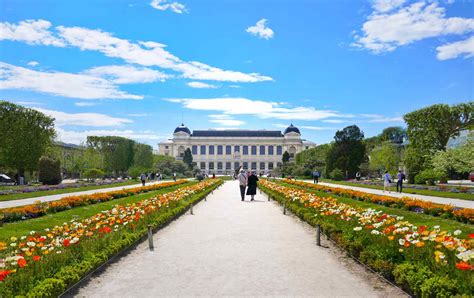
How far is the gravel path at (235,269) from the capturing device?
6863 millimetres

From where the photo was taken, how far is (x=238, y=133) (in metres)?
157

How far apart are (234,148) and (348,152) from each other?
96.4 metres

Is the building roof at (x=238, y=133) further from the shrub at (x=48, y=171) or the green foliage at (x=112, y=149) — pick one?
the shrub at (x=48, y=171)

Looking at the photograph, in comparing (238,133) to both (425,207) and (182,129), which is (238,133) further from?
(425,207)

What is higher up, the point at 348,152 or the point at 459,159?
the point at 348,152

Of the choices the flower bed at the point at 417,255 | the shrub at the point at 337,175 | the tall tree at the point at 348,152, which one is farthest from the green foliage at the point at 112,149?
the flower bed at the point at 417,255

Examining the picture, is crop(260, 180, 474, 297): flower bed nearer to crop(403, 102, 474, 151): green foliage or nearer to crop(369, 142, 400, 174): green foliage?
crop(403, 102, 474, 151): green foliage

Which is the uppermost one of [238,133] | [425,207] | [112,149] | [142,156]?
[238,133]

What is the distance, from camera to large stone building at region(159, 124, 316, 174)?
153 meters

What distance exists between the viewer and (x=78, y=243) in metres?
8.44

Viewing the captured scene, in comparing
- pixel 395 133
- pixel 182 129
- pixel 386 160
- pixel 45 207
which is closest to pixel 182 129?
pixel 182 129

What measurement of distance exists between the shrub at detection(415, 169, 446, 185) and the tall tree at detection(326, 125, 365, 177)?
723 inches

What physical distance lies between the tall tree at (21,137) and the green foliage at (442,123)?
134 feet

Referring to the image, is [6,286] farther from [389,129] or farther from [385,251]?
[389,129]
